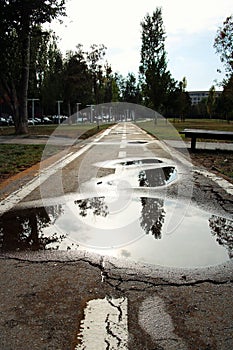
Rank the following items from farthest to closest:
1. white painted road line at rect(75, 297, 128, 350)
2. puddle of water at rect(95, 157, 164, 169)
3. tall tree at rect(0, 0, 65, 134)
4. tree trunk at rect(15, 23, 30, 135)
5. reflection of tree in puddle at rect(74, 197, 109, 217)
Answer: tree trunk at rect(15, 23, 30, 135) < tall tree at rect(0, 0, 65, 134) < puddle of water at rect(95, 157, 164, 169) < reflection of tree in puddle at rect(74, 197, 109, 217) < white painted road line at rect(75, 297, 128, 350)

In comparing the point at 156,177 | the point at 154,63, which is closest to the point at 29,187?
the point at 156,177

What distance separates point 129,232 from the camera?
4.58 meters

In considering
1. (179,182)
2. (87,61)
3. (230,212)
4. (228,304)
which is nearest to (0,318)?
(228,304)

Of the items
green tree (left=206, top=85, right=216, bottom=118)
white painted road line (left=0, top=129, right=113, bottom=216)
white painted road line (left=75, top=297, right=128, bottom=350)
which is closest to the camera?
white painted road line (left=75, top=297, right=128, bottom=350)

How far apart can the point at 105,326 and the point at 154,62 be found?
43.3m

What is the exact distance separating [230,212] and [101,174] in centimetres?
402

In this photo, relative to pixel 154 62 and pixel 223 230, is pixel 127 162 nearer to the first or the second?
pixel 223 230

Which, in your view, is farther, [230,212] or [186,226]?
[230,212]

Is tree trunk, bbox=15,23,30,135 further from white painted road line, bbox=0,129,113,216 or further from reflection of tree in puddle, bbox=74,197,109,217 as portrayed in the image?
reflection of tree in puddle, bbox=74,197,109,217

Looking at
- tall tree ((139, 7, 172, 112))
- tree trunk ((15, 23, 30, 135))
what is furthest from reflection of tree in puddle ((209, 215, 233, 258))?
tall tree ((139, 7, 172, 112))

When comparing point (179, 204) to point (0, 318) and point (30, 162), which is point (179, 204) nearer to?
point (0, 318)

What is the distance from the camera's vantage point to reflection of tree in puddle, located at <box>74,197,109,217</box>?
5473 millimetres

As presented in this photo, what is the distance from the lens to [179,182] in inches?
301

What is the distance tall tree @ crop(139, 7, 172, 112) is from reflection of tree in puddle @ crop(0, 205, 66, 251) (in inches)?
1487
